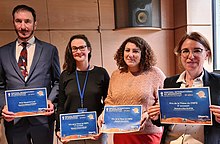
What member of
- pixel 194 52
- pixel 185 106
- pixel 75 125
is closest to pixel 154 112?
pixel 185 106

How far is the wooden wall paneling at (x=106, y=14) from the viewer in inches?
147

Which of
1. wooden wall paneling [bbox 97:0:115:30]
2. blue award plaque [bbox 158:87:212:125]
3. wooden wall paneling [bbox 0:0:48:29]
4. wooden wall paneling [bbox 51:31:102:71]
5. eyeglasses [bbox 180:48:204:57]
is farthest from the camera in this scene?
wooden wall paneling [bbox 97:0:115:30]

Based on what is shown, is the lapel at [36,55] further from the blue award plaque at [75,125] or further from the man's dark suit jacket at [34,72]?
the blue award plaque at [75,125]

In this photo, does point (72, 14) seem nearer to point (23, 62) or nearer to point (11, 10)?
point (11, 10)

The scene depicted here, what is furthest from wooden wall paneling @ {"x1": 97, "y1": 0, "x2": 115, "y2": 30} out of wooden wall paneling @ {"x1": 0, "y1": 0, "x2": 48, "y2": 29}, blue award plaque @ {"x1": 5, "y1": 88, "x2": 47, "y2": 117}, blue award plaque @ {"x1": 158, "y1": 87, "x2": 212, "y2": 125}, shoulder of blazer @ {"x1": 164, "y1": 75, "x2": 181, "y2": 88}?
blue award plaque @ {"x1": 158, "y1": 87, "x2": 212, "y2": 125}

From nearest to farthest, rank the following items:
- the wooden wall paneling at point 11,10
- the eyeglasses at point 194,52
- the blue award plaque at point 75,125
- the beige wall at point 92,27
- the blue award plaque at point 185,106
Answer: the blue award plaque at point 185,106 → the eyeglasses at point 194,52 → the blue award plaque at point 75,125 → the wooden wall paneling at point 11,10 → the beige wall at point 92,27

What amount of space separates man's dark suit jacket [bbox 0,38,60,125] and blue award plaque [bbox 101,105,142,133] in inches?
21.8

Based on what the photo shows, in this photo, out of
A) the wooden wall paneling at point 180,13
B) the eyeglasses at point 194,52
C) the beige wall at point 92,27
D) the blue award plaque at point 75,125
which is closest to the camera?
the eyeglasses at point 194,52

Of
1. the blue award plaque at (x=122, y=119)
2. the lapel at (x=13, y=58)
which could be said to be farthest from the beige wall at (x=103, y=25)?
the blue award plaque at (x=122, y=119)

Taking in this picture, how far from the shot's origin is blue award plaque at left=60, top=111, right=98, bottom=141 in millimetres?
2008

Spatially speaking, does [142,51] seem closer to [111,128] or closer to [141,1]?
[111,128]

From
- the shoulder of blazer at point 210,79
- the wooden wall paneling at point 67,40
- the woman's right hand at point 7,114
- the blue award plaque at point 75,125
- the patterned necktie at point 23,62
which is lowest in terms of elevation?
the blue award plaque at point 75,125

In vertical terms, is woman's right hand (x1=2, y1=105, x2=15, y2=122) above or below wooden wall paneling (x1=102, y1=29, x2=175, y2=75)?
below

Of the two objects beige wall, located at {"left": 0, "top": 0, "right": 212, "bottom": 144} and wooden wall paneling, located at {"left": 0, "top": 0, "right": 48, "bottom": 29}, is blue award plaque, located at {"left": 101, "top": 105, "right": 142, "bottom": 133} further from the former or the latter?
wooden wall paneling, located at {"left": 0, "top": 0, "right": 48, "bottom": 29}
